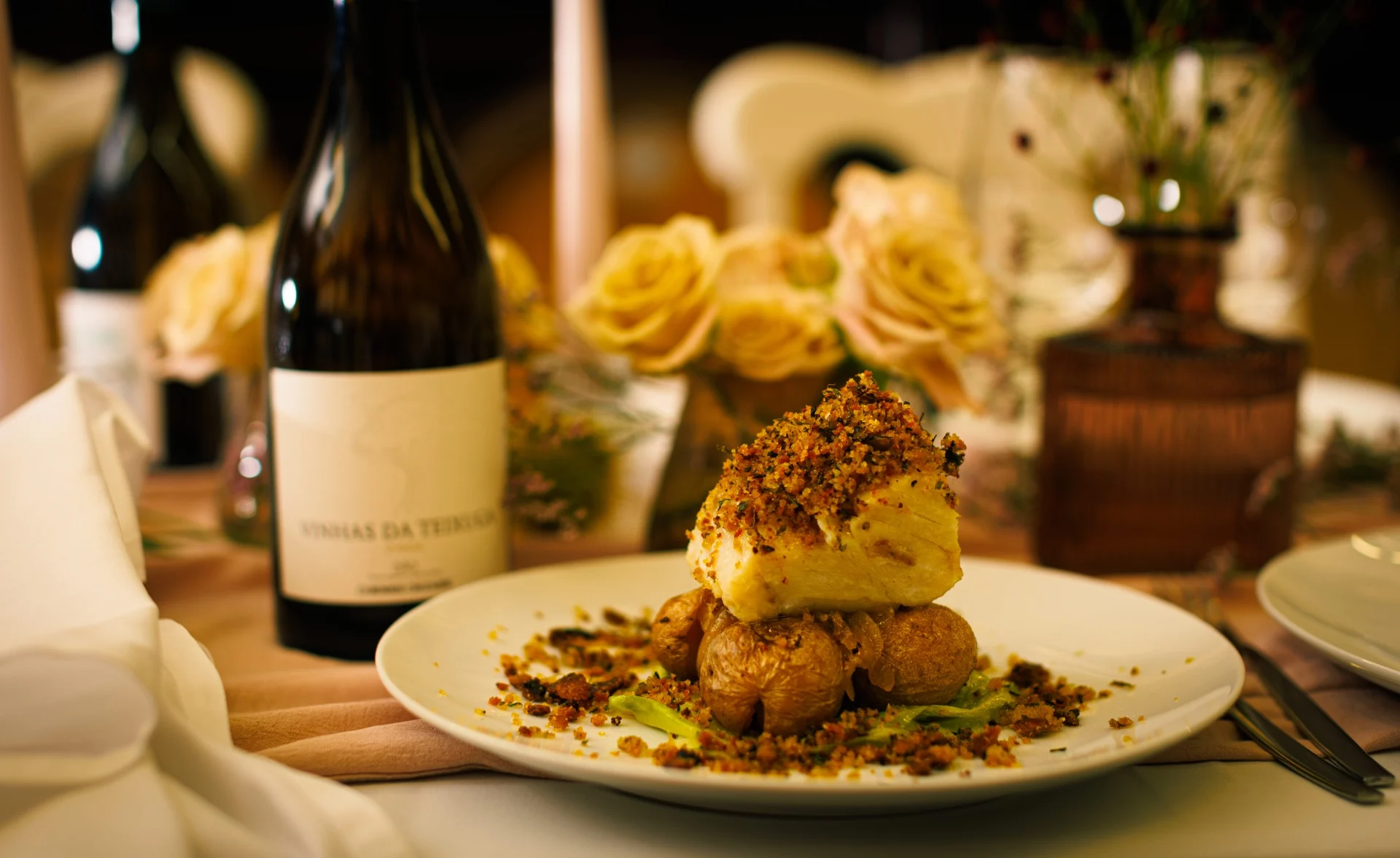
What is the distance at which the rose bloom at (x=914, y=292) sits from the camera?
0.98m

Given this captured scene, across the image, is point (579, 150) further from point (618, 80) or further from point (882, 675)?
point (618, 80)

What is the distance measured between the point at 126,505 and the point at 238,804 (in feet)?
1.18

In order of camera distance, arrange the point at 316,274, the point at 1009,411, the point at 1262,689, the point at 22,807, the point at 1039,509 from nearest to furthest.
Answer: the point at 22,807 < the point at 1262,689 < the point at 316,274 < the point at 1039,509 < the point at 1009,411

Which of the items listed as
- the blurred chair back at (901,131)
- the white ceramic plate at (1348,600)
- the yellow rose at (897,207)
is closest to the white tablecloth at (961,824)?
the white ceramic plate at (1348,600)

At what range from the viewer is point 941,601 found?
91 centimetres

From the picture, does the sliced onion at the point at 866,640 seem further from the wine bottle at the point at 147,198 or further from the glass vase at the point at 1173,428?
the wine bottle at the point at 147,198

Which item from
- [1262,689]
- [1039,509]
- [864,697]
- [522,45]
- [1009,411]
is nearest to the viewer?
[864,697]

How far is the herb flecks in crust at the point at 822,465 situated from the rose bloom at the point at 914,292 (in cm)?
27

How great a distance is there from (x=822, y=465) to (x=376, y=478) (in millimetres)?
357

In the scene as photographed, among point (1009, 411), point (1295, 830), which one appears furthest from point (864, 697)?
point (1009, 411)

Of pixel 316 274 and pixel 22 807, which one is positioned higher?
pixel 316 274

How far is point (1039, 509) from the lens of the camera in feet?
3.68

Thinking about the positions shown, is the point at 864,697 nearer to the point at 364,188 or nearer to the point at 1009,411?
the point at 364,188

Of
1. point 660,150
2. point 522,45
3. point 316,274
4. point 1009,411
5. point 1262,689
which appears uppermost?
point 522,45
